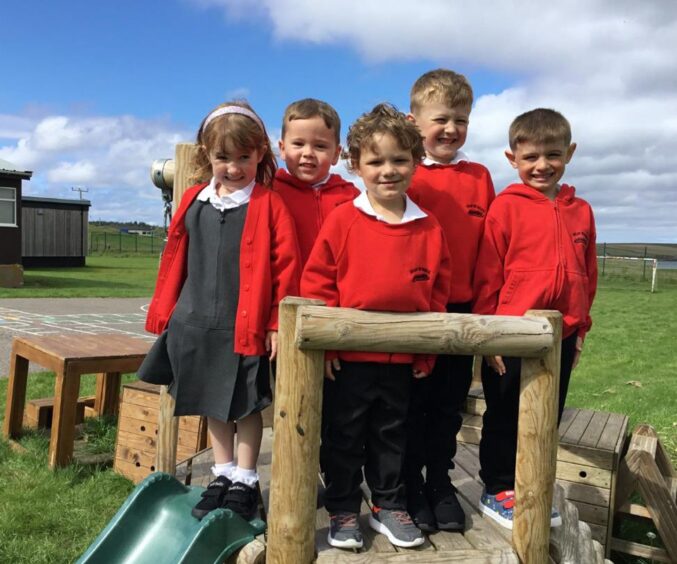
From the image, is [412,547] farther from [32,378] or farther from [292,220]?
[32,378]

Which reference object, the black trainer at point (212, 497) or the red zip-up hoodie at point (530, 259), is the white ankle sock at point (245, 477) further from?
the red zip-up hoodie at point (530, 259)

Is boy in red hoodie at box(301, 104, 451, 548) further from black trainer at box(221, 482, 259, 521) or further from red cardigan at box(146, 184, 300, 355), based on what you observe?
black trainer at box(221, 482, 259, 521)

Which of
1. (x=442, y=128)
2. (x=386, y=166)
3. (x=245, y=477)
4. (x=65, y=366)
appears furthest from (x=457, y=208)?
(x=65, y=366)

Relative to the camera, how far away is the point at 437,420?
9.82 feet

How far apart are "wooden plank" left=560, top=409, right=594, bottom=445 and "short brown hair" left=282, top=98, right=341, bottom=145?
249 centimetres

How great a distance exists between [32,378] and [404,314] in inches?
271

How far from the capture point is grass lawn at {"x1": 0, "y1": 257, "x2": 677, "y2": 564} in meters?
4.17

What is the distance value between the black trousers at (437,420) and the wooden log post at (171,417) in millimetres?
1385

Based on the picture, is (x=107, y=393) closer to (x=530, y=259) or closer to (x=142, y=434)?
(x=142, y=434)

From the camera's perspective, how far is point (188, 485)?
3514mm

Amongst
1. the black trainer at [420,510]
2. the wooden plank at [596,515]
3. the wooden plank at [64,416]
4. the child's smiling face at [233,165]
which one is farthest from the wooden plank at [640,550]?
the wooden plank at [64,416]

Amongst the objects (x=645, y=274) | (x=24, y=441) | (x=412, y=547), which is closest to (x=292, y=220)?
(x=412, y=547)

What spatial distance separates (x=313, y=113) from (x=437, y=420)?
57.9 inches

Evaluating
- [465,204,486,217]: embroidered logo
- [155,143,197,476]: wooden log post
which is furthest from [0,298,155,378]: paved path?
[465,204,486,217]: embroidered logo
